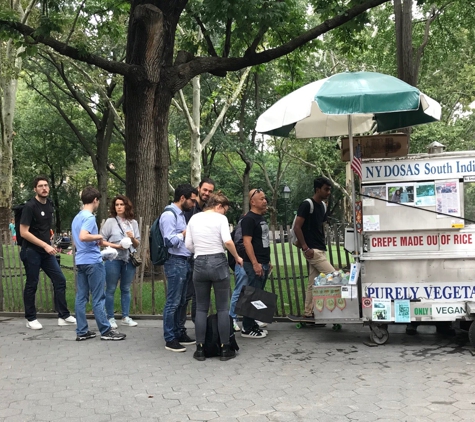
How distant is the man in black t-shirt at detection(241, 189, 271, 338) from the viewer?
6559 mm

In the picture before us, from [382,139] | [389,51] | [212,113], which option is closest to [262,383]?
[382,139]

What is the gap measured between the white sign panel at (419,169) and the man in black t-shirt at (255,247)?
1292 mm

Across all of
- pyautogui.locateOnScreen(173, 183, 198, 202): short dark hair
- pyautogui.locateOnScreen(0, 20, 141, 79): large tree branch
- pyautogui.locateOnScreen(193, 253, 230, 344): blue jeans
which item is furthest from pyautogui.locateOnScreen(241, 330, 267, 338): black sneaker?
pyautogui.locateOnScreen(0, 20, 141, 79): large tree branch

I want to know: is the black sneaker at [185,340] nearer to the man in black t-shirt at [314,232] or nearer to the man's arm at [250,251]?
the man's arm at [250,251]

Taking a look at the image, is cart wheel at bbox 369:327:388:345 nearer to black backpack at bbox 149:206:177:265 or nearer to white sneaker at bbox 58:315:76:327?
black backpack at bbox 149:206:177:265

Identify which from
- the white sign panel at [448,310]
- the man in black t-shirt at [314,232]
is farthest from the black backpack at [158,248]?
the white sign panel at [448,310]

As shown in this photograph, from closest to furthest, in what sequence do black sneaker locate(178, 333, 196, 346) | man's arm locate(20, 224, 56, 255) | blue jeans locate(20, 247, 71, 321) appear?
black sneaker locate(178, 333, 196, 346)
man's arm locate(20, 224, 56, 255)
blue jeans locate(20, 247, 71, 321)

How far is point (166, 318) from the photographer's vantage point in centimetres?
632

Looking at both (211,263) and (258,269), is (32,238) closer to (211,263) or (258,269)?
(211,263)

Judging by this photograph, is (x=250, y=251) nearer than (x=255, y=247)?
Yes

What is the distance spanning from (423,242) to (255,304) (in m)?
2.01

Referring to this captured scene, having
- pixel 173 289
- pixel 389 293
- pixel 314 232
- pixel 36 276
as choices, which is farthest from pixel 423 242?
pixel 36 276

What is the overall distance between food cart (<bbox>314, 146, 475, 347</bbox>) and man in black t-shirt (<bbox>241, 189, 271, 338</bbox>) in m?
1.05

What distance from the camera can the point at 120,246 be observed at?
23.4 feet
